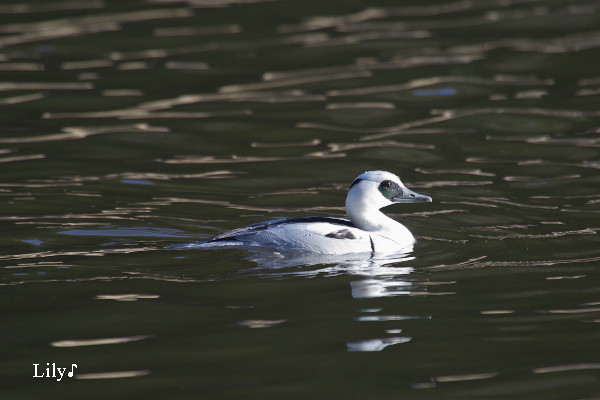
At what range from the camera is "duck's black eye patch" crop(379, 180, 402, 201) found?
10297mm

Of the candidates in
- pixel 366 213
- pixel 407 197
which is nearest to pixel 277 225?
pixel 366 213

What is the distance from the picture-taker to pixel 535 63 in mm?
17094

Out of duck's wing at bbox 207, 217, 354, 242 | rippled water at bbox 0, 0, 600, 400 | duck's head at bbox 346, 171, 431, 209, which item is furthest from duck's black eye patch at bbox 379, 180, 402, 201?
duck's wing at bbox 207, 217, 354, 242

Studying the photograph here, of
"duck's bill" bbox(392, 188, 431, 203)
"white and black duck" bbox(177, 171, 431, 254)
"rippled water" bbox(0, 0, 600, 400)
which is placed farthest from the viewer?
"duck's bill" bbox(392, 188, 431, 203)

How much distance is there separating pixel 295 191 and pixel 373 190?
225 centimetres

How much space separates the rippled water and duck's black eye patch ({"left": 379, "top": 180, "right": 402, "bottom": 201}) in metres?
0.54

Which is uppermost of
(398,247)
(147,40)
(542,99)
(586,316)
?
(147,40)

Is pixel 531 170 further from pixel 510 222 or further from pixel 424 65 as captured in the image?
pixel 424 65

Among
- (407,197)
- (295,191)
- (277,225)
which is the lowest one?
(277,225)

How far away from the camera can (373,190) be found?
10.3 m

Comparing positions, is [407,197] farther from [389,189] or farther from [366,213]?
[366,213]

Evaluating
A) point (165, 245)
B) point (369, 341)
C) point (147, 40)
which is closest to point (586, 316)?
point (369, 341)

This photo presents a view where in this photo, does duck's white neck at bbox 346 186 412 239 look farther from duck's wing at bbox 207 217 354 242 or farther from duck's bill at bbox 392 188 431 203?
duck's wing at bbox 207 217 354 242

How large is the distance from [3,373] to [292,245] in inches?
133
